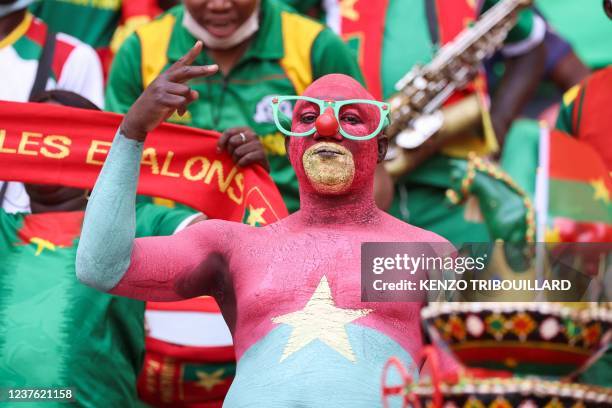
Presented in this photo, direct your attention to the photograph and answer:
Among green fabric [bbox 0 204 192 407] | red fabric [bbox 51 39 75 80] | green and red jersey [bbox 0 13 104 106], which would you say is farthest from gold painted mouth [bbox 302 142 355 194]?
red fabric [bbox 51 39 75 80]

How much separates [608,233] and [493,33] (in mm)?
1184

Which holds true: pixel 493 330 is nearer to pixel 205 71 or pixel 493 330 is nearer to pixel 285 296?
pixel 285 296

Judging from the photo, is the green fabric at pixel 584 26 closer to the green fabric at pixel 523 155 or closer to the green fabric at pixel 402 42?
the green fabric at pixel 523 155

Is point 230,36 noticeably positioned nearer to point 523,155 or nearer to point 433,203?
point 433,203

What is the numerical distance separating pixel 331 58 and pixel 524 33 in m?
1.30

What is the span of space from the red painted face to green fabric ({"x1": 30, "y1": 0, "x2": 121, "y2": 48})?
2.52 m

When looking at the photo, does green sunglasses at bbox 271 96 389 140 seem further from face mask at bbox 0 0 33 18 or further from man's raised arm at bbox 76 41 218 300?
face mask at bbox 0 0 33 18

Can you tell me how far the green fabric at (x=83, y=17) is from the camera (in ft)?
21.5

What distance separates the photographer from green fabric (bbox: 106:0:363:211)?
5.40 meters

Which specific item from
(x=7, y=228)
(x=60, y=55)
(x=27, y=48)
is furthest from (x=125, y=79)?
(x=7, y=228)

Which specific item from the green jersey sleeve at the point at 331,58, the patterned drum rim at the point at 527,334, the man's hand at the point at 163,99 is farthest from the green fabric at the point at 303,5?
the patterned drum rim at the point at 527,334

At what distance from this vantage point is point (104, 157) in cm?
484

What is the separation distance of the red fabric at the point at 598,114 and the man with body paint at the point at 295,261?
139cm

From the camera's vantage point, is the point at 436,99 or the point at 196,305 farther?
the point at 436,99
